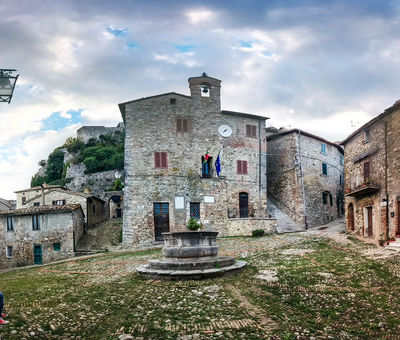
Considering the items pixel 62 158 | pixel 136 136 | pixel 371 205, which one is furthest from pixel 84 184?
pixel 371 205

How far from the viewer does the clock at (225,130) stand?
29.6m

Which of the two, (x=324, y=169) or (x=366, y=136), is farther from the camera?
(x=324, y=169)

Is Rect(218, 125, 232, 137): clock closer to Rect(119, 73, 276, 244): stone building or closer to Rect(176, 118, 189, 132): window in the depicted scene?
Rect(119, 73, 276, 244): stone building

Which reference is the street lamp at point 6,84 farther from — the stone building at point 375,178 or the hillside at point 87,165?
the hillside at point 87,165

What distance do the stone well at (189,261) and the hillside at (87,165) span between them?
3262 cm

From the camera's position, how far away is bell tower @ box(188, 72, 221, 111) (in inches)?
1152

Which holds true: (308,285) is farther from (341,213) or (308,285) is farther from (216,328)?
(341,213)

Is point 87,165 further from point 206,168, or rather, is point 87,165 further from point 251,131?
point 251,131

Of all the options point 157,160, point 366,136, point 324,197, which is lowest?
point 324,197

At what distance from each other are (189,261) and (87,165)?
4182 centimetres

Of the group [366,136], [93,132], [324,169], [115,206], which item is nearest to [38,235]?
[115,206]

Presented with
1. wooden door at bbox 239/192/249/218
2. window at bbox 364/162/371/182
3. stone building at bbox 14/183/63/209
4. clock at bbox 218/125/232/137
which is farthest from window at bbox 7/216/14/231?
window at bbox 364/162/371/182

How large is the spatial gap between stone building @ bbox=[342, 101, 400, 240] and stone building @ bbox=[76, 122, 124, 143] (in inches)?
1696

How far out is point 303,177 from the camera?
1236 inches
